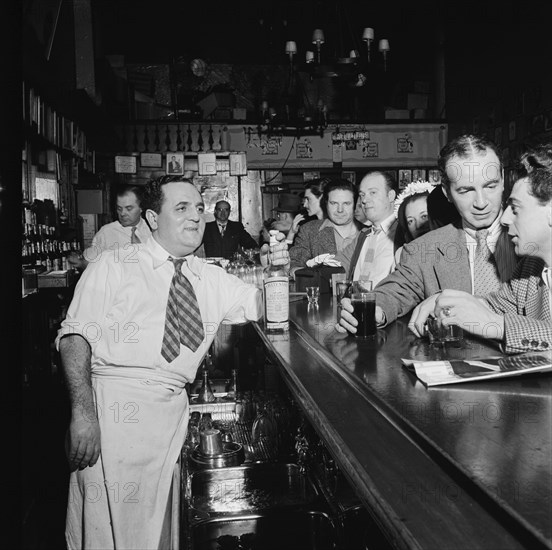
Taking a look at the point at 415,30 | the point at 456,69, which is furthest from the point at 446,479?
the point at 415,30

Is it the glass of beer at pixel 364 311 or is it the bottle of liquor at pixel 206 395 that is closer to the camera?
the glass of beer at pixel 364 311

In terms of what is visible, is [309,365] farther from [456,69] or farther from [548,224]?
[456,69]

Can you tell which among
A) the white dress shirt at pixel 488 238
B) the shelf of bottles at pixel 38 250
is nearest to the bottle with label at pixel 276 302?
the white dress shirt at pixel 488 238

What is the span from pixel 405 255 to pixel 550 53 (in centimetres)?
593

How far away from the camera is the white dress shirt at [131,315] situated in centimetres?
212

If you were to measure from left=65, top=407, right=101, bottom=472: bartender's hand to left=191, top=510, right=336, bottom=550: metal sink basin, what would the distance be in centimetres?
45

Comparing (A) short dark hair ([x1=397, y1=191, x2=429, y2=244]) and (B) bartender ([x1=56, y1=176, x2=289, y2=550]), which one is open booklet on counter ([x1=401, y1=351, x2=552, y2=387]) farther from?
(A) short dark hair ([x1=397, y1=191, x2=429, y2=244])

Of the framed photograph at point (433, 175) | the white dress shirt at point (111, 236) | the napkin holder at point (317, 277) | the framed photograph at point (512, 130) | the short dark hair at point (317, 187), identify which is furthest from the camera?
the framed photograph at point (433, 175)

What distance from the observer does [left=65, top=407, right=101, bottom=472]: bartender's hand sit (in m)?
2.00

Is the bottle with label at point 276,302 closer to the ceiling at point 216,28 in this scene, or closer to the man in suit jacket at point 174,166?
the man in suit jacket at point 174,166

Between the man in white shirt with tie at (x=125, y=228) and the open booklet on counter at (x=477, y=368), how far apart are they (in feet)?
Answer: 14.7

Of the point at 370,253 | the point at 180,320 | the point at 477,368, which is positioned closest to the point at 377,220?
the point at 370,253

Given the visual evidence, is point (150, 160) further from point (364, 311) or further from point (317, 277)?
point (364, 311)

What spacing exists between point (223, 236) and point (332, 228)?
3.89 metres
